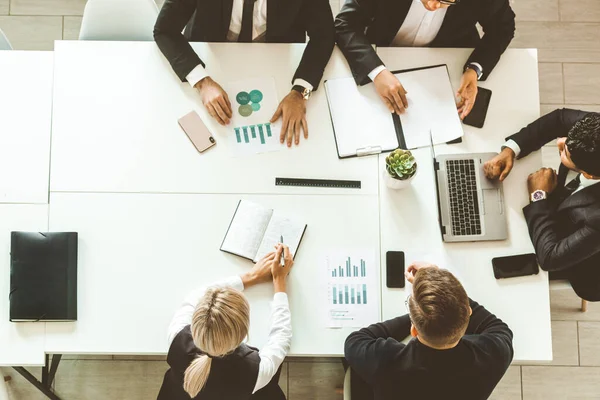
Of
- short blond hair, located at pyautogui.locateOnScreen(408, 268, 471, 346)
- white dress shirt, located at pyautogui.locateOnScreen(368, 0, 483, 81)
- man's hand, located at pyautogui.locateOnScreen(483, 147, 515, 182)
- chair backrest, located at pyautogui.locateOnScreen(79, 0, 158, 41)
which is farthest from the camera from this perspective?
chair backrest, located at pyautogui.locateOnScreen(79, 0, 158, 41)

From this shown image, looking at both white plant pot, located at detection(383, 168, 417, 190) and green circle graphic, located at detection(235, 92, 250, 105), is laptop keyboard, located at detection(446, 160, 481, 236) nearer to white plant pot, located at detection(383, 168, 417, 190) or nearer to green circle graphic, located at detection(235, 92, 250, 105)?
white plant pot, located at detection(383, 168, 417, 190)

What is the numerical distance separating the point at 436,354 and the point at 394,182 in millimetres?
651

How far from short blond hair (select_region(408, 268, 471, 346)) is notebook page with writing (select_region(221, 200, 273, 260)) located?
640 mm

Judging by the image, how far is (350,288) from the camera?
6.24 feet

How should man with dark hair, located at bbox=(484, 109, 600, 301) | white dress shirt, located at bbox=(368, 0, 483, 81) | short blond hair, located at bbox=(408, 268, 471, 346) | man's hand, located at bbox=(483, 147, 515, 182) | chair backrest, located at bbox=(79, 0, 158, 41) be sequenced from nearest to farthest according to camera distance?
short blond hair, located at bbox=(408, 268, 471, 346) → man with dark hair, located at bbox=(484, 109, 600, 301) → man's hand, located at bbox=(483, 147, 515, 182) → white dress shirt, located at bbox=(368, 0, 483, 81) → chair backrest, located at bbox=(79, 0, 158, 41)

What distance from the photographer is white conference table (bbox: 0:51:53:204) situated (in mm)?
1960

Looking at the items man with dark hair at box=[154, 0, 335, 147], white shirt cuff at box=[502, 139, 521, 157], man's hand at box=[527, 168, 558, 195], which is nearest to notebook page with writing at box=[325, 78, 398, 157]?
man with dark hair at box=[154, 0, 335, 147]

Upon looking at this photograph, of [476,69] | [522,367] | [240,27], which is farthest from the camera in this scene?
[522,367]

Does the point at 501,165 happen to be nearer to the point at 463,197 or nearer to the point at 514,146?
the point at 514,146

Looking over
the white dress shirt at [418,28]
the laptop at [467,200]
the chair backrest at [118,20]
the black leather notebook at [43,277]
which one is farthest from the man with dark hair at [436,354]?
the chair backrest at [118,20]

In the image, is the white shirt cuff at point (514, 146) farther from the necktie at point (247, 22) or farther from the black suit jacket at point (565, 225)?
the necktie at point (247, 22)

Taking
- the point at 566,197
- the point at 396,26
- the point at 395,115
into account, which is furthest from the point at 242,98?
the point at 566,197

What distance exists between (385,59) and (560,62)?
139 centimetres

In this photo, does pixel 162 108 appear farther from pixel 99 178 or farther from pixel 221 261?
pixel 221 261
